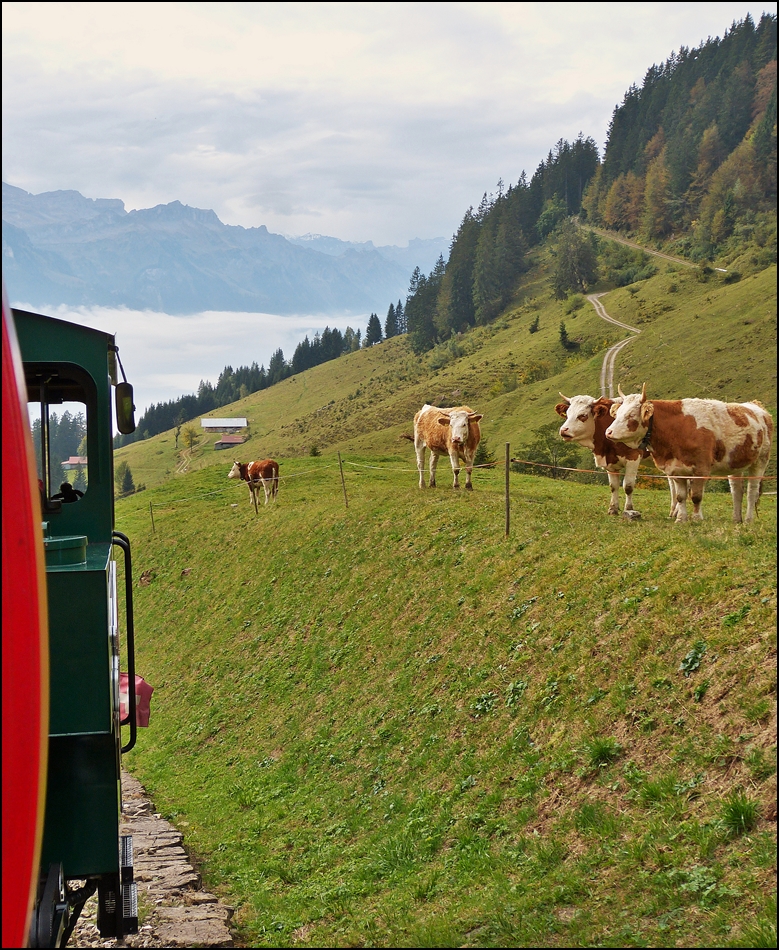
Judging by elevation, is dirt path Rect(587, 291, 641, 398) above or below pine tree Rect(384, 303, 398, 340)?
below

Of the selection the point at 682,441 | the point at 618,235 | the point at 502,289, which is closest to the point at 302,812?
the point at 682,441

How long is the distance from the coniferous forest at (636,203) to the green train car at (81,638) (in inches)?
4017

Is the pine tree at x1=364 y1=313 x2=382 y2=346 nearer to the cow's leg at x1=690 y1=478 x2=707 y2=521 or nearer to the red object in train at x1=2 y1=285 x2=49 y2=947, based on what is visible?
the cow's leg at x1=690 y1=478 x2=707 y2=521

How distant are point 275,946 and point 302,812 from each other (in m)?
3.37

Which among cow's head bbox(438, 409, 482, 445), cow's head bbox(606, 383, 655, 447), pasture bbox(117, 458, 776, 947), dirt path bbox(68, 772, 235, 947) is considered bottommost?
dirt path bbox(68, 772, 235, 947)

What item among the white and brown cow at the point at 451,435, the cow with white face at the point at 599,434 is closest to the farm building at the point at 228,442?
the white and brown cow at the point at 451,435

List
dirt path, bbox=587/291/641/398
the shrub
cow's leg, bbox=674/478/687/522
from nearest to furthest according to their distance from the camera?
1. the shrub
2. cow's leg, bbox=674/478/687/522
3. dirt path, bbox=587/291/641/398

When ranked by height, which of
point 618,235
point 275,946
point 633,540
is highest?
point 618,235

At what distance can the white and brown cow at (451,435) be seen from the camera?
22.8m

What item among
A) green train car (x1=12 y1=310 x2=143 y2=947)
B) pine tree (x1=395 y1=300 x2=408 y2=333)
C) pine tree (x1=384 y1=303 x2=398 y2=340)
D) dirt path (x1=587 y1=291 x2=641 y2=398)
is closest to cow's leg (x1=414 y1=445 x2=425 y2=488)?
green train car (x1=12 y1=310 x2=143 y2=947)

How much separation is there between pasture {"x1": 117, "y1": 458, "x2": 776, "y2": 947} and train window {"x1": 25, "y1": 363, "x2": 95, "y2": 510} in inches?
204

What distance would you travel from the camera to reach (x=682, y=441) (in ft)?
44.5

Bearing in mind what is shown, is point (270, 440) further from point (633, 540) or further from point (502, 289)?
point (633, 540)

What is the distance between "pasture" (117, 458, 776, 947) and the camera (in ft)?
22.3
